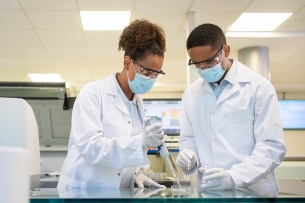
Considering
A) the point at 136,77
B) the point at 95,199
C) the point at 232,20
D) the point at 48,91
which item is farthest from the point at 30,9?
the point at 95,199

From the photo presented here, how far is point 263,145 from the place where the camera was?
52.7 inches

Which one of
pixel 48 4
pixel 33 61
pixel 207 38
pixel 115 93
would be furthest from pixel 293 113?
pixel 115 93

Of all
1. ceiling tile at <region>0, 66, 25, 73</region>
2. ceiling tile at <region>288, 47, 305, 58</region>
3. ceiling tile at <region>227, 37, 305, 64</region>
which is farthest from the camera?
ceiling tile at <region>0, 66, 25, 73</region>

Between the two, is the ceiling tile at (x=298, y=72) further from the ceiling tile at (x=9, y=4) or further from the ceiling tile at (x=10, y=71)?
the ceiling tile at (x=10, y=71)

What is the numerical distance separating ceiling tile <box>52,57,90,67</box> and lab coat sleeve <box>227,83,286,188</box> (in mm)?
4485

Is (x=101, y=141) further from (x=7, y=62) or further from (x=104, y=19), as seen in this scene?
(x=7, y=62)

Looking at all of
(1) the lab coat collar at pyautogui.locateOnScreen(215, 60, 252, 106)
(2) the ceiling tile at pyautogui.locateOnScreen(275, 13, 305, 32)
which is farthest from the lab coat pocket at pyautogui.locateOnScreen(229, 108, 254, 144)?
(2) the ceiling tile at pyautogui.locateOnScreen(275, 13, 305, 32)

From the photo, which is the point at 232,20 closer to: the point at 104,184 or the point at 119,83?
the point at 119,83

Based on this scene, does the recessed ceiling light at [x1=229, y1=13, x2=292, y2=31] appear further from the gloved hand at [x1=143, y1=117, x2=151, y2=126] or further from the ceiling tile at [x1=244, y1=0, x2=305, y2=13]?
the gloved hand at [x1=143, y1=117, x2=151, y2=126]

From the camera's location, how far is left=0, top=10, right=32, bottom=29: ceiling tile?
368 cm

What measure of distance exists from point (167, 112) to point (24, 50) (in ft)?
8.50

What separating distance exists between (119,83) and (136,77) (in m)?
0.12

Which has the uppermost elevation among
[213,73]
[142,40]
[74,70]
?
[74,70]

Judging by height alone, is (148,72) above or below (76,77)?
below
